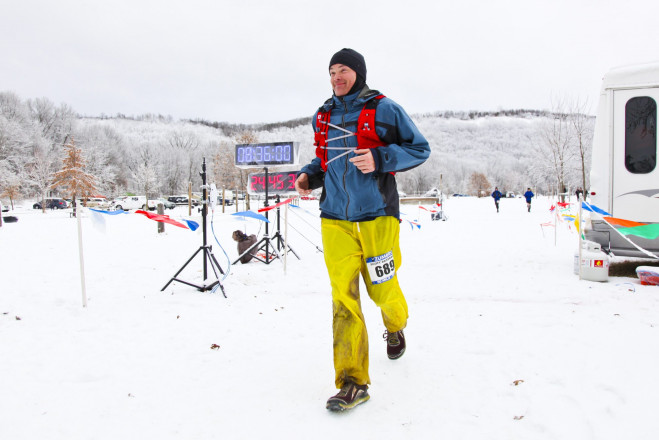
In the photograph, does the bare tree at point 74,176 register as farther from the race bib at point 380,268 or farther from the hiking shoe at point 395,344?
the race bib at point 380,268

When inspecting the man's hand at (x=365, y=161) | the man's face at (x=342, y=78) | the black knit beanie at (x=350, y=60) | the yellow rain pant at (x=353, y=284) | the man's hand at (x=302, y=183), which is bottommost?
the yellow rain pant at (x=353, y=284)

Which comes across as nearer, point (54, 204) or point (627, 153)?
point (627, 153)

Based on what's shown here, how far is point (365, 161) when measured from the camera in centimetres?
227

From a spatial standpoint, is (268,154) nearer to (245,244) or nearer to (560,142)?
(245,244)

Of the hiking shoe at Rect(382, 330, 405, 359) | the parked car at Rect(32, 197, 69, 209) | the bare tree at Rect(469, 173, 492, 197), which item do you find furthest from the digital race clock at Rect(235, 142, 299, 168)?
the bare tree at Rect(469, 173, 492, 197)

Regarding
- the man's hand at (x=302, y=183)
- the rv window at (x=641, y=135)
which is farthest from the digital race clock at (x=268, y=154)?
the rv window at (x=641, y=135)

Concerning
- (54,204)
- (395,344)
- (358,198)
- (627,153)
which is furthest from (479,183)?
(358,198)

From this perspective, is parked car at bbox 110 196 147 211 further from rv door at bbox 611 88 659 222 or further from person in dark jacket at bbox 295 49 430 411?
person in dark jacket at bbox 295 49 430 411

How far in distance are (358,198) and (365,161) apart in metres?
0.26

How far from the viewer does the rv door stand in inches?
233

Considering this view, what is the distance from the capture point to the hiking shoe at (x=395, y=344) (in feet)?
9.50

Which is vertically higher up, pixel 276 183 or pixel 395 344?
pixel 276 183

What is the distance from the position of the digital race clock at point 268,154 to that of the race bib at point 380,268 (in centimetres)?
555

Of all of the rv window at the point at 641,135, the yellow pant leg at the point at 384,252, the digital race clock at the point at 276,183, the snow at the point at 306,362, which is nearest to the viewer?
the snow at the point at 306,362
